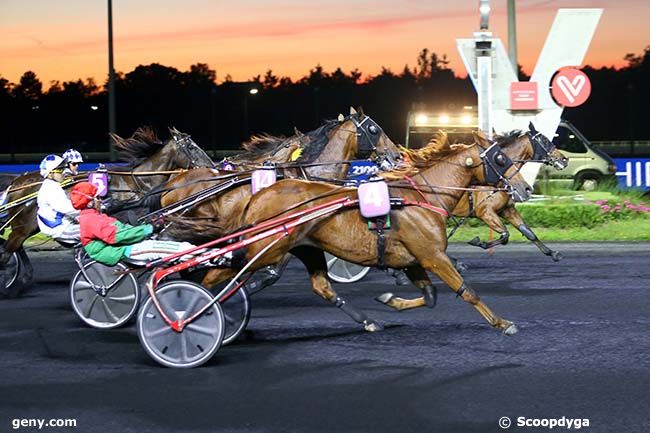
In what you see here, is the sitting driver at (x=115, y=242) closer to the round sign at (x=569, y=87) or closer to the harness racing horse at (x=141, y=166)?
the harness racing horse at (x=141, y=166)

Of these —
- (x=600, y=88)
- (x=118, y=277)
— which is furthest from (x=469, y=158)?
(x=600, y=88)

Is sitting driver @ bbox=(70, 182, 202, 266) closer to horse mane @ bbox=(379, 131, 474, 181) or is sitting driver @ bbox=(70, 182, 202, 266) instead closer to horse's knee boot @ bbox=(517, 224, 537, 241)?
horse mane @ bbox=(379, 131, 474, 181)

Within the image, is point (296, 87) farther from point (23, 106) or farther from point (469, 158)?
point (469, 158)

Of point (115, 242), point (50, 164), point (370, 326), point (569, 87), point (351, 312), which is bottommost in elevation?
point (370, 326)

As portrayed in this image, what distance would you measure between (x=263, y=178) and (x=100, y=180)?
101 inches

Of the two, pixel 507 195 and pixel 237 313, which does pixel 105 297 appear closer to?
pixel 237 313

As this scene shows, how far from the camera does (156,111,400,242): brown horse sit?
10.7m

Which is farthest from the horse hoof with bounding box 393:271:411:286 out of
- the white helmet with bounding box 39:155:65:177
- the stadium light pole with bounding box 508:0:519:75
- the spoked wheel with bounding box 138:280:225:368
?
the stadium light pole with bounding box 508:0:519:75

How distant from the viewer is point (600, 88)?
5500cm

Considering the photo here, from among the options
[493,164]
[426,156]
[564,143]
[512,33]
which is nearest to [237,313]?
[426,156]

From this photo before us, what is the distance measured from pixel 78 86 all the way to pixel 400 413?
5630 centimetres

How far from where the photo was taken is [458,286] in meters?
8.17

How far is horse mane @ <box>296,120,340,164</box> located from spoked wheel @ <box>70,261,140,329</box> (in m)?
3.22
